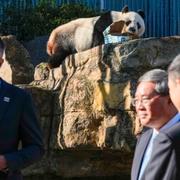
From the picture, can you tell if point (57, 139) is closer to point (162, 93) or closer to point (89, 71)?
point (89, 71)

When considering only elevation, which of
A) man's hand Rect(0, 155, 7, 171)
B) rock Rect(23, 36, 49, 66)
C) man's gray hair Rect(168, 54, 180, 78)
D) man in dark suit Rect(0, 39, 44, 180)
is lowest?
rock Rect(23, 36, 49, 66)

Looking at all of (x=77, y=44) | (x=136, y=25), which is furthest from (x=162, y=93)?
(x=136, y=25)

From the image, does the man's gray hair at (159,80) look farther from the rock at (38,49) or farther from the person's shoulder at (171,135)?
the rock at (38,49)

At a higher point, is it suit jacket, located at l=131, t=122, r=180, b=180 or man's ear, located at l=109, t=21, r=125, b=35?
man's ear, located at l=109, t=21, r=125, b=35

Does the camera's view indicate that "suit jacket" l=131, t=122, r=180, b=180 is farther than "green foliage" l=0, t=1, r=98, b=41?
No

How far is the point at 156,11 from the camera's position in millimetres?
13281

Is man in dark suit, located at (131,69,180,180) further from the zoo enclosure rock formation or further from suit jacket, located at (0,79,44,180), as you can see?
the zoo enclosure rock formation

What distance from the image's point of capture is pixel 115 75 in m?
5.65

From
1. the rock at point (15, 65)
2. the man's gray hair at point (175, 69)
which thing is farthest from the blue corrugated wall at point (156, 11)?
the man's gray hair at point (175, 69)

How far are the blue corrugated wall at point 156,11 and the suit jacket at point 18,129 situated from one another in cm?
962

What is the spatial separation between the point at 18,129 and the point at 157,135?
1.06m

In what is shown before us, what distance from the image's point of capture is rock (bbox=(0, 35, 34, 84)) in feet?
26.1

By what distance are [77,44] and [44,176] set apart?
3.00 metres

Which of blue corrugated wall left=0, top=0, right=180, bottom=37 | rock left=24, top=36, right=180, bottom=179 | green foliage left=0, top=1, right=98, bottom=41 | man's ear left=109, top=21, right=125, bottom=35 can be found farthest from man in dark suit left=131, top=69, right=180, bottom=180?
blue corrugated wall left=0, top=0, right=180, bottom=37
